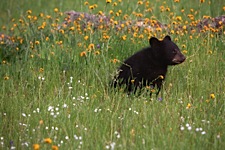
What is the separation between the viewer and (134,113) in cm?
629

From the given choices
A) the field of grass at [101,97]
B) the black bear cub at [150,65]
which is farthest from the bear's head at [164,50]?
the field of grass at [101,97]

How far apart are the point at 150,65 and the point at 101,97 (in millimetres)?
985

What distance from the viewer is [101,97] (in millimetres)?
7172

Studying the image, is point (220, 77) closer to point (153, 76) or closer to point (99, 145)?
point (153, 76)

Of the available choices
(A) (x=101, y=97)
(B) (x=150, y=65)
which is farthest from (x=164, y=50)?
(A) (x=101, y=97)

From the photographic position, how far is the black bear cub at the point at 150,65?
761cm

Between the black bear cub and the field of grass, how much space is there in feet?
0.60

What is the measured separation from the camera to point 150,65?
771 cm

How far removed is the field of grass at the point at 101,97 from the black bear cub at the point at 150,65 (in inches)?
7.2

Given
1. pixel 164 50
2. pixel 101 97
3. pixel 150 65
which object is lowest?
→ pixel 101 97

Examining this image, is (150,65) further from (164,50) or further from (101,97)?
(101,97)

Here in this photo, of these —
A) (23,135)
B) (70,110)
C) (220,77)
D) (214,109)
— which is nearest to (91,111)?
(70,110)

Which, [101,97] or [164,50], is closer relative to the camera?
[101,97]

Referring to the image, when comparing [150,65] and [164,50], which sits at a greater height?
[164,50]
